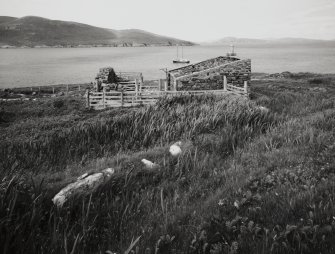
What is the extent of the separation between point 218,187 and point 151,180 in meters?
1.11

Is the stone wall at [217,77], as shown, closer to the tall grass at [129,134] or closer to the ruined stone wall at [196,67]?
the ruined stone wall at [196,67]

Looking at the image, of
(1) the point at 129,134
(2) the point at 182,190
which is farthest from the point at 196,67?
(2) the point at 182,190

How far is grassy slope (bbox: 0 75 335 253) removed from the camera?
2.79 m

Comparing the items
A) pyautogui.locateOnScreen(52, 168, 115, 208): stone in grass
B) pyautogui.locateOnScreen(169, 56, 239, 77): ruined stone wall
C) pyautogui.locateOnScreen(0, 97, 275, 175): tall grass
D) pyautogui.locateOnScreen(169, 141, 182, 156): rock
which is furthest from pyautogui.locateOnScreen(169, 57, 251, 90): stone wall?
pyautogui.locateOnScreen(52, 168, 115, 208): stone in grass

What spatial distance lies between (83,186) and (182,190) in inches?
58.4

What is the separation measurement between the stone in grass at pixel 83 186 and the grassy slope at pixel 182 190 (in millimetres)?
119

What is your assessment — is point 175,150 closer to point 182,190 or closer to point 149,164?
point 149,164

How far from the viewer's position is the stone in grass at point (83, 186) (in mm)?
3722

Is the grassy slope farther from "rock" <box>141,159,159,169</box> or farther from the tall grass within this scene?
"rock" <box>141,159,159,169</box>

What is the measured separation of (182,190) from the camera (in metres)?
4.29

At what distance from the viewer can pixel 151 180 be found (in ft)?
15.3

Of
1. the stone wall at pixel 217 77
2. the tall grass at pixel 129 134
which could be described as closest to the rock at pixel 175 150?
the tall grass at pixel 129 134

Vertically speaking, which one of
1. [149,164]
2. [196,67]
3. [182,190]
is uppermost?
[196,67]

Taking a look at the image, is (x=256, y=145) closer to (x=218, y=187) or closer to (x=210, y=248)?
(x=218, y=187)
